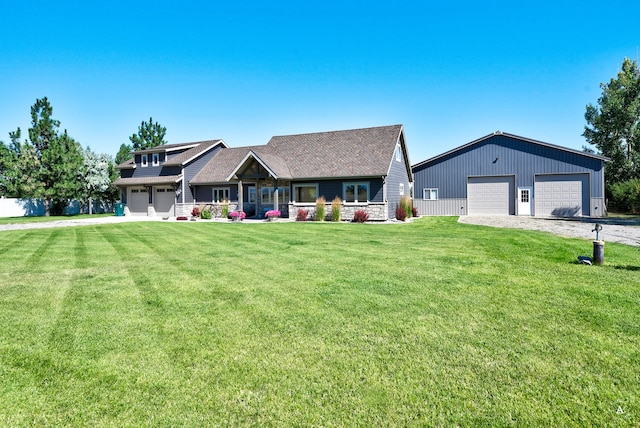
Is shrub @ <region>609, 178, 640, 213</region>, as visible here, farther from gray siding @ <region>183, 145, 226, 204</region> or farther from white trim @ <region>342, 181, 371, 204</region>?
gray siding @ <region>183, 145, 226, 204</region>

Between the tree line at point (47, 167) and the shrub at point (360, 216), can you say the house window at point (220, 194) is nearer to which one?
the shrub at point (360, 216)

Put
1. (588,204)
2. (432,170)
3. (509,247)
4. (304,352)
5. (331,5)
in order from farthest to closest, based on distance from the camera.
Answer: (432,170) → (588,204) → (331,5) → (509,247) → (304,352)

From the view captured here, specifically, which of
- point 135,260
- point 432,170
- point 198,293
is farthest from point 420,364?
point 432,170

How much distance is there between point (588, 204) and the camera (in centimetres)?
2405

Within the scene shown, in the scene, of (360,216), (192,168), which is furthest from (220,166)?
(360,216)

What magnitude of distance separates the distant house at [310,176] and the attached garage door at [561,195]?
915 cm

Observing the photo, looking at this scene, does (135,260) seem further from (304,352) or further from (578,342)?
(578,342)

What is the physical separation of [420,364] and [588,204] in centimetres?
2686

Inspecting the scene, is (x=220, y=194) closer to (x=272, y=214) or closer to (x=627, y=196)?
(x=272, y=214)

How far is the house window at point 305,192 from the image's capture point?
2405 cm

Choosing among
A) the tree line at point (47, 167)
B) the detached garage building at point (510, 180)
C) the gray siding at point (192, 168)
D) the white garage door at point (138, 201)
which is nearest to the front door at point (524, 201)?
the detached garage building at point (510, 180)

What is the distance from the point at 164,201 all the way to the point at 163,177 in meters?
2.01

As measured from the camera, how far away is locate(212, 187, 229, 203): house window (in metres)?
27.7

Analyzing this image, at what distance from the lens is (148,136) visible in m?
53.1
